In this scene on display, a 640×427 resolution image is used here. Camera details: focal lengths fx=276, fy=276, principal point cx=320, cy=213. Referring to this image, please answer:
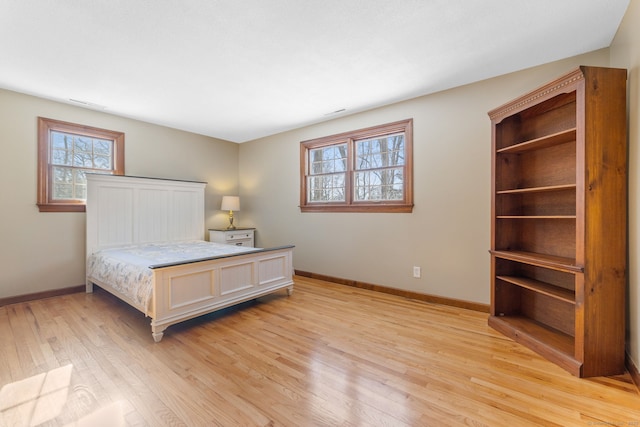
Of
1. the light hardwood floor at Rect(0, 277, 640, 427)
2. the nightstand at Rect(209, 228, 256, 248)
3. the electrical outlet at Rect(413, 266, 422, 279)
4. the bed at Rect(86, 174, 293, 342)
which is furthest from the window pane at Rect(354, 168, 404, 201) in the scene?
the nightstand at Rect(209, 228, 256, 248)

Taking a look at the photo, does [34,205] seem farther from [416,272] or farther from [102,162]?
[416,272]

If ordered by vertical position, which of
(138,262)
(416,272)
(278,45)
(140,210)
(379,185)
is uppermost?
(278,45)

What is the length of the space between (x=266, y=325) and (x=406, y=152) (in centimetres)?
254

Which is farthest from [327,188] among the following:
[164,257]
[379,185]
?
[164,257]

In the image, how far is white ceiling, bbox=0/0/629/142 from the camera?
6.14 feet

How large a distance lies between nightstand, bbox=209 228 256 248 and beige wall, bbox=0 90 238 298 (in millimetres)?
1334

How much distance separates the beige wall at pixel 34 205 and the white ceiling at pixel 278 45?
0.30m

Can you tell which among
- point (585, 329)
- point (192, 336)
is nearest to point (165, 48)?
point (192, 336)

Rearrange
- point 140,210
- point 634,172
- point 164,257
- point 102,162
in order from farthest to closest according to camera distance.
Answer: point 140,210, point 102,162, point 164,257, point 634,172

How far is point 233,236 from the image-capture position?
4.74 meters

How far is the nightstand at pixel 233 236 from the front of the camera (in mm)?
4641

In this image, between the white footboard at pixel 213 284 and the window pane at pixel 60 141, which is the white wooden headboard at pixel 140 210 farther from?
the white footboard at pixel 213 284

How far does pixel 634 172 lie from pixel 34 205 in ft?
18.5

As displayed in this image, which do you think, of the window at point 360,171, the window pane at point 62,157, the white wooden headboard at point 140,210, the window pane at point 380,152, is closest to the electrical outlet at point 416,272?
the window at point 360,171
